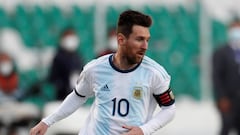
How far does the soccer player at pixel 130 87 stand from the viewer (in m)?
8.35

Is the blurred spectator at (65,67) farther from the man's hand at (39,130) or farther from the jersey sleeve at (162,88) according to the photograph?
the jersey sleeve at (162,88)

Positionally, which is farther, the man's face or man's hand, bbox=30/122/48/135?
man's hand, bbox=30/122/48/135

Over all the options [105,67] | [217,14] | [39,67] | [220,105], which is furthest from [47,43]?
[105,67]

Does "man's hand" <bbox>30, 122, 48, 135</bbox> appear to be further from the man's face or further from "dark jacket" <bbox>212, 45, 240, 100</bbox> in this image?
"dark jacket" <bbox>212, 45, 240, 100</bbox>

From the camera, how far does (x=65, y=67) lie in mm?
15703

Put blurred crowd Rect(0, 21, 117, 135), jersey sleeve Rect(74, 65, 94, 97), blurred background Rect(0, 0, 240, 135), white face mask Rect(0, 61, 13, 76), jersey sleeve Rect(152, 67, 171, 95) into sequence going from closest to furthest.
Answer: jersey sleeve Rect(152, 67, 171, 95)
jersey sleeve Rect(74, 65, 94, 97)
blurred crowd Rect(0, 21, 117, 135)
white face mask Rect(0, 61, 13, 76)
blurred background Rect(0, 0, 240, 135)

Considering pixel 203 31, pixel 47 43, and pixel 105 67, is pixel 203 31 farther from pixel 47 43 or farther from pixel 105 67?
pixel 105 67

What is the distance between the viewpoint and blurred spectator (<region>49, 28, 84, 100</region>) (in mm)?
15664

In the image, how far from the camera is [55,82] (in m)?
16.0

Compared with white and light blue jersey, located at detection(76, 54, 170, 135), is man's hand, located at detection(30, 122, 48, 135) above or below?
below

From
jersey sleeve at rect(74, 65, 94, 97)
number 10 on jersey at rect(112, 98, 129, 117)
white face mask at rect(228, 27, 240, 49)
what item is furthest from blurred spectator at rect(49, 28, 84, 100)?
number 10 on jersey at rect(112, 98, 129, 117)

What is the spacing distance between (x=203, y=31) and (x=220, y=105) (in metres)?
4.30

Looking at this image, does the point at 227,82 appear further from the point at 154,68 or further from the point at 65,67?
the point at 154,68

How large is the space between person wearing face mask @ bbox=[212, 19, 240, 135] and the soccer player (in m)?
5.53
